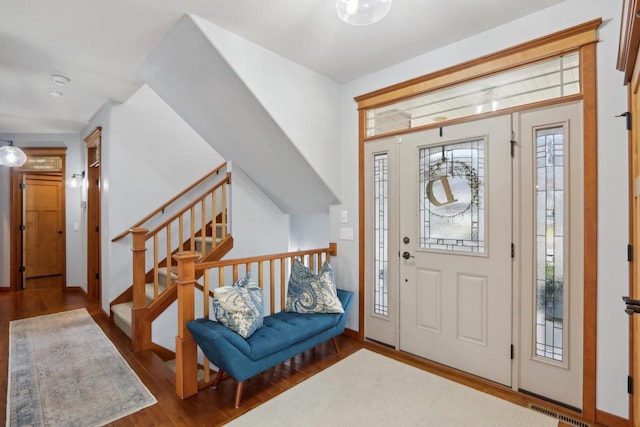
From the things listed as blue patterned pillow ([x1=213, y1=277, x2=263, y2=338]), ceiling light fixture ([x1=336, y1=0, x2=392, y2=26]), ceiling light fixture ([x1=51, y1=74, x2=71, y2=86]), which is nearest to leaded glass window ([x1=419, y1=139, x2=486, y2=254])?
ceiling light fixture ([x1=336, y1=0, x2=392, y2=26])

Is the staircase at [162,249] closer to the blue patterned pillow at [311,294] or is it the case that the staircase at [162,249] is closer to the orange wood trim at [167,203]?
the orange wood trim at [167,203]

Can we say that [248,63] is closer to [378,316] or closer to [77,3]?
[77,3]

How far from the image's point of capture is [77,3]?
2096 millimetres

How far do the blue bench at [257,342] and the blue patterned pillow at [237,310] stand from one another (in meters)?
0.04

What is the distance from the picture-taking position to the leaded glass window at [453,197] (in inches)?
99.3

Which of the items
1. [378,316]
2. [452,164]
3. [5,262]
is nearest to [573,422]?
[378,316]

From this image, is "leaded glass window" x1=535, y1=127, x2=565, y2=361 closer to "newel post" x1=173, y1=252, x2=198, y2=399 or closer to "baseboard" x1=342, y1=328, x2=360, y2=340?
"baseboard" x1=342, y1=328, x2=360, y2=340

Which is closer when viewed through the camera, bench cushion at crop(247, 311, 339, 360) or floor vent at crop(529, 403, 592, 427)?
floor vent at crop(529, 403, 592, 427)

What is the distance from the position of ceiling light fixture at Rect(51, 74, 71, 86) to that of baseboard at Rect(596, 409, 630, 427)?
519 centimetres


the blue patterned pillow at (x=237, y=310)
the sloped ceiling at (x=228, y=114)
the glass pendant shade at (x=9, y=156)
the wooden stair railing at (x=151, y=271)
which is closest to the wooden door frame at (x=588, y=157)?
the sloped ceiling at (x=228, y=114)

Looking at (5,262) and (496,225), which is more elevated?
(496,225)

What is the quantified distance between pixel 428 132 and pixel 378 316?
1784 mm

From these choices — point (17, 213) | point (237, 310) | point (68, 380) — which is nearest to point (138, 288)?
point (68, 380)

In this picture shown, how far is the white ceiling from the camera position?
2137 mm
